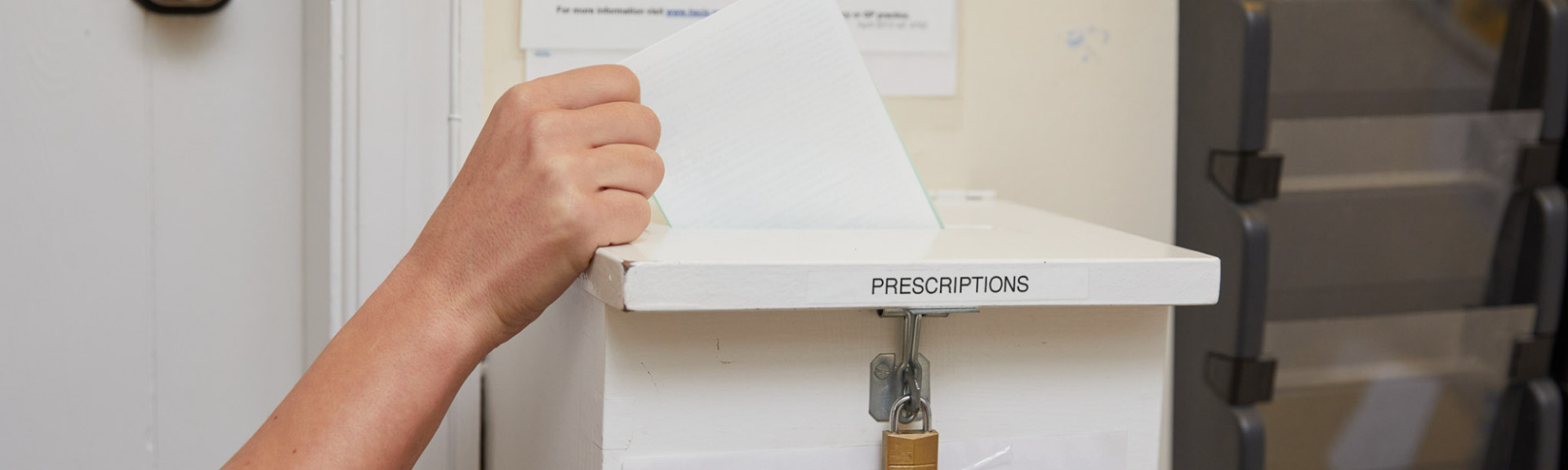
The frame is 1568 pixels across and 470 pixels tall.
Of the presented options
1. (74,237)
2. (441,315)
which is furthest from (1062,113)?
(74,237)

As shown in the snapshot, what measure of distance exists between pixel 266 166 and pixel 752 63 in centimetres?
52

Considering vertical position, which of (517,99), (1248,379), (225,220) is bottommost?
(1248,379)

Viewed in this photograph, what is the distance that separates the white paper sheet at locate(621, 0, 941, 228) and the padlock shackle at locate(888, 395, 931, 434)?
125 millimetres

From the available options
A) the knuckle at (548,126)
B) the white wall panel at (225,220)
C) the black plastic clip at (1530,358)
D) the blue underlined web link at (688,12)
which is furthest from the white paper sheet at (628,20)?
the black plastic clip at (1530,358)

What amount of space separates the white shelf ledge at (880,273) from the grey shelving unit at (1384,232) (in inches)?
14.1

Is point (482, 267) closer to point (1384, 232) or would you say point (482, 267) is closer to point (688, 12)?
point (688, 12)

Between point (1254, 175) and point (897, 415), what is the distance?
469mm

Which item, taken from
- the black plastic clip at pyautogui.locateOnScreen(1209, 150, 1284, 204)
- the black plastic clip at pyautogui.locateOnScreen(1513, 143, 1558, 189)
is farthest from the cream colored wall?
the black plastic clip at pyautogui.locateOnScreen(1513, 143, 1558, 189)

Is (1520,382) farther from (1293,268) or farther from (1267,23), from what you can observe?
(1267,23)

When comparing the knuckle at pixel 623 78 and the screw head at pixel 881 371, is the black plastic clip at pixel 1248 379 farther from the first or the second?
the knuckle at pixel 623 78

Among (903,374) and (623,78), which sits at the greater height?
(623,78)

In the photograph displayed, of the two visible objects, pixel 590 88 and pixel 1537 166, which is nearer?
pixel 590 88

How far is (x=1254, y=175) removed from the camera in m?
0.78

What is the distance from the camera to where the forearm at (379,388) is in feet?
1.57
